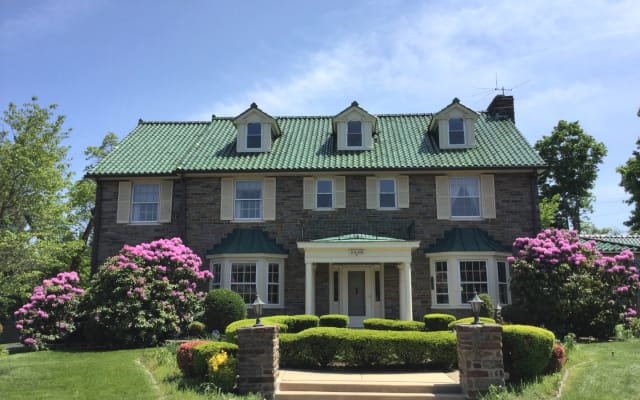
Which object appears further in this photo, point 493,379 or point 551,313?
point 551,313

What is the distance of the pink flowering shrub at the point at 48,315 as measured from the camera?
15.9m

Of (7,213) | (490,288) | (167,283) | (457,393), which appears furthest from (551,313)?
(7,213)

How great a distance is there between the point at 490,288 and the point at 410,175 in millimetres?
5409

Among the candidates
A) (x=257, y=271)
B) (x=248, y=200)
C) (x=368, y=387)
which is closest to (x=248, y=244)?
(x=257, y=271)

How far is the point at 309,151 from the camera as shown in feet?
71.7

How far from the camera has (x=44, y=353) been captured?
14.6 metres

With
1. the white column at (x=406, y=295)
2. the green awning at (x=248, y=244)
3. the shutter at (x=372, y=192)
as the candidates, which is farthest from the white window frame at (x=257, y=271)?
the white column at (x=406, y=295)

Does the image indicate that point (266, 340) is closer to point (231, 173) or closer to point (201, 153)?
point (231, 173)

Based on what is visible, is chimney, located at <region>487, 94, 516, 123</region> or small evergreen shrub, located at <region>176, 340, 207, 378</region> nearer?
small evergreen shrub, located at <region>176, 340, 207, 378</region>

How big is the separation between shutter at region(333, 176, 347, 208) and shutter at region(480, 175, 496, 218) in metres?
5.57

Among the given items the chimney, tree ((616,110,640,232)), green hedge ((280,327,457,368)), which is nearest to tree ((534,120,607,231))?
tree ((616,110,640,232))

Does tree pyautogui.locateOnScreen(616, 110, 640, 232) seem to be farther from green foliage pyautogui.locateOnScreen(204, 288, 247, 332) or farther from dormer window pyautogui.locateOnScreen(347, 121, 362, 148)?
green foliage pyautogui.locateOnScreen(204, 288, 247, 332)

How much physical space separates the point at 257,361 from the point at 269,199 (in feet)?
37.4

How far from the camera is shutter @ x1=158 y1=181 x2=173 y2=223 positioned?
2078 cm
